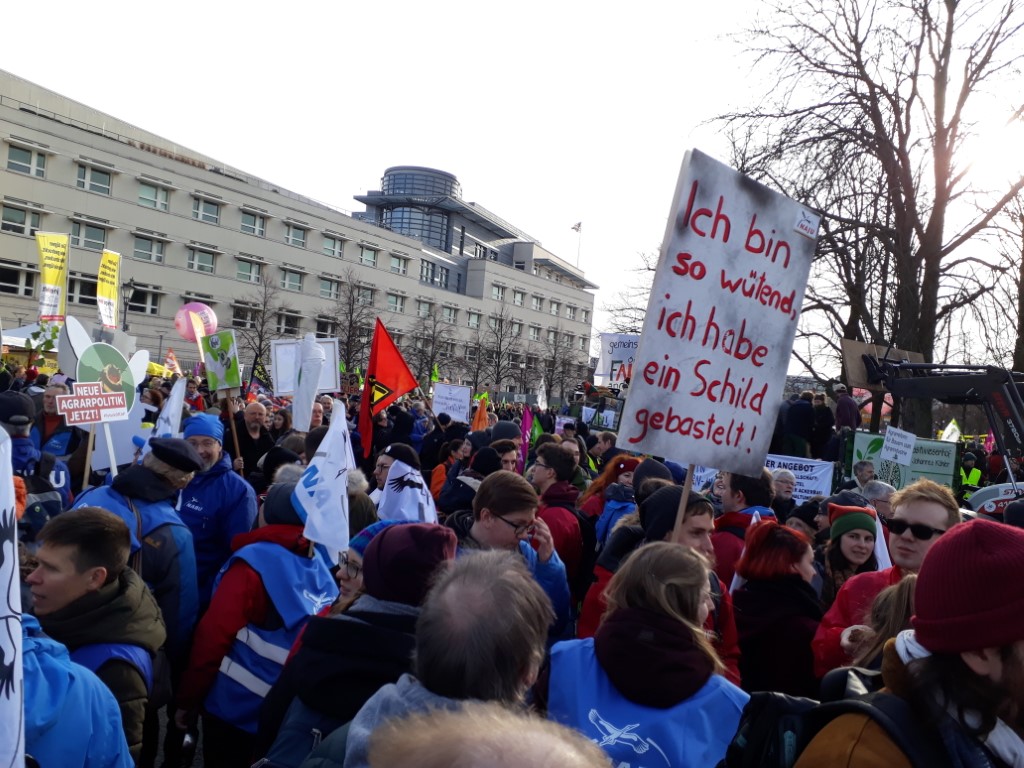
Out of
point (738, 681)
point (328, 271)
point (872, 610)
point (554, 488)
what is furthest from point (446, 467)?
point (328, 271)

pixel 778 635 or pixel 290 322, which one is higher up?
pixel 290 322

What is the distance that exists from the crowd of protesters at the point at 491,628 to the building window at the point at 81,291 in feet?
168

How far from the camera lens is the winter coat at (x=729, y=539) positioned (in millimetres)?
4746

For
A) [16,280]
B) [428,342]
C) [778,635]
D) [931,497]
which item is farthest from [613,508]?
[428,342]

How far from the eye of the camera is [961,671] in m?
1.68

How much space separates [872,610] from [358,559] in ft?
6.20

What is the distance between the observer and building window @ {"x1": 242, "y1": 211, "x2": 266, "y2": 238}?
197 feet

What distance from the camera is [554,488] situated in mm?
5586

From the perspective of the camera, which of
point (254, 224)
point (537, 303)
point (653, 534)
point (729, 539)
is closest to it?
point (653, 534)

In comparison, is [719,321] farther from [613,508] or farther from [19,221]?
[19,221]

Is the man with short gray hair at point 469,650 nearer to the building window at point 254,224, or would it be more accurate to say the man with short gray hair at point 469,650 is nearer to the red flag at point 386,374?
the red flag at point 386,374

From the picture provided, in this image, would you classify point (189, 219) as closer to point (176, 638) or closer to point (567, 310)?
point (567, 310)

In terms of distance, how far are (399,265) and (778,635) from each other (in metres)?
69.6

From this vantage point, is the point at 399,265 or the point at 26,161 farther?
the point at 399,265
